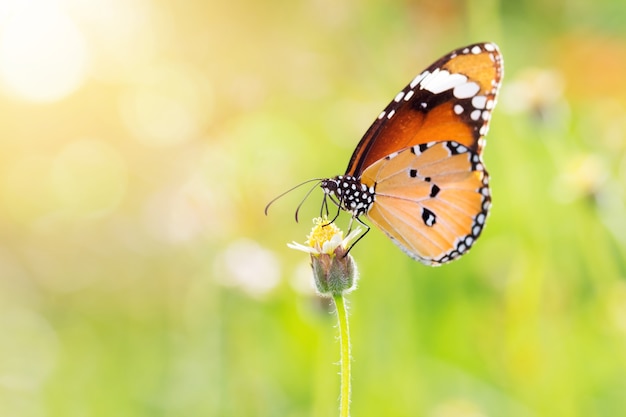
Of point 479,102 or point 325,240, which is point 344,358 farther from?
point 479,102

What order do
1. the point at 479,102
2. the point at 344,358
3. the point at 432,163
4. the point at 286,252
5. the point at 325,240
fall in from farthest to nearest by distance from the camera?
1. the point at 286,252
2. the point at 432,163
3. the point at 479,102
4. the point at 325,240
5. the point at 344,358

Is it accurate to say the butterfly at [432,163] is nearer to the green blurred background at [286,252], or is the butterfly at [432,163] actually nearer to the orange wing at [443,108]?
the orange wing at [443,108]

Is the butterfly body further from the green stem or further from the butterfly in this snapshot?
the green stem

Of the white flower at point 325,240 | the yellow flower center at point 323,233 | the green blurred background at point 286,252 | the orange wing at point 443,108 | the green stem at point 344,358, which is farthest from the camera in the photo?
the green blurred background at point 286,252

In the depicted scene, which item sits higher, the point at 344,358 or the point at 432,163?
the point at 432,163

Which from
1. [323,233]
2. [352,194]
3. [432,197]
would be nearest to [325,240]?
[323,233]

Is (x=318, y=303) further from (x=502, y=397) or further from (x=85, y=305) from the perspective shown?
(x=85, y=305)

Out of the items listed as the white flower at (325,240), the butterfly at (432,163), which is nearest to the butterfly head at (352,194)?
the butterfly at (432,163)

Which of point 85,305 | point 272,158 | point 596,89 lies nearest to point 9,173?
point 85,305
